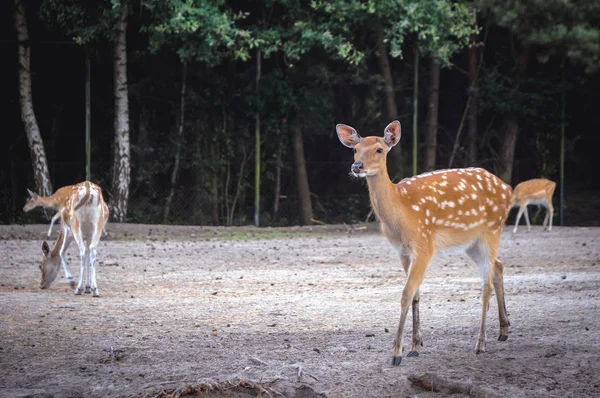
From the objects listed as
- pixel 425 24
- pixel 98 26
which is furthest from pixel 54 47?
pixel 425 24

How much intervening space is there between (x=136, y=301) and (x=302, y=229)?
11042mm

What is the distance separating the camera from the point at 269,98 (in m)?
21.9

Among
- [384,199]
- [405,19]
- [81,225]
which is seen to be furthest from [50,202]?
[384,199]

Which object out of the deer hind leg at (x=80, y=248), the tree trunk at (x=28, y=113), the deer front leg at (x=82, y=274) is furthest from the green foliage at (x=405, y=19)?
the deer front leg at (x=82, y=274)

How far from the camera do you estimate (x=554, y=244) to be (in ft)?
58.4

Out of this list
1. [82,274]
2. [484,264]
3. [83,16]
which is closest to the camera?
[484,264]

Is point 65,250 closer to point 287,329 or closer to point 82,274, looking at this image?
point 82,274

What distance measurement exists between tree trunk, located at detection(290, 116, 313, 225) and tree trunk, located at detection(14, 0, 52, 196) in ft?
18.5

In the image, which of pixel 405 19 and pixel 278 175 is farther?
pixel 278 175

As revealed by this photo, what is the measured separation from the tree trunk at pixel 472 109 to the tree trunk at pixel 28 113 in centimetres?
1044

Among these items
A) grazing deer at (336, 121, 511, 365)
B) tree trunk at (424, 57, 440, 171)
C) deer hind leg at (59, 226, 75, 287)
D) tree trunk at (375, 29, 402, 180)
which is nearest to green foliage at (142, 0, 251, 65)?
tree trunk at (375, 29, 402, 180)

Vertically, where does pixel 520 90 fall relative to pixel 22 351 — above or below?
above

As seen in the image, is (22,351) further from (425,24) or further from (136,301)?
(425,24)

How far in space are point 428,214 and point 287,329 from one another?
5.54 ft
